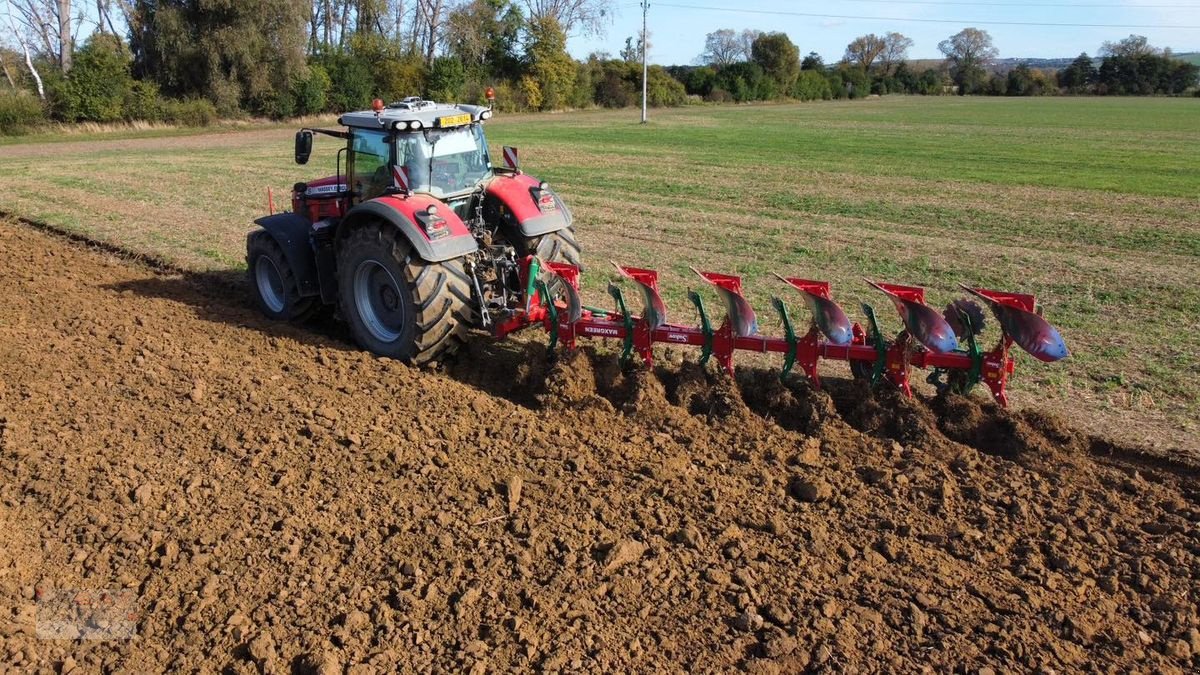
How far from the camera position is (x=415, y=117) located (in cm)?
648

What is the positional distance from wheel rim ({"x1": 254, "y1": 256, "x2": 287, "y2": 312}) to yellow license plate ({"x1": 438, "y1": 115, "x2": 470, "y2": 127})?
87.4 inches

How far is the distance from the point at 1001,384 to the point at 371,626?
3.57m

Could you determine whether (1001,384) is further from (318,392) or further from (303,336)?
(303,336)

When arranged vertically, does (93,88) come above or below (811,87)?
below

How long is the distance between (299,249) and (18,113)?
3113 centimetres

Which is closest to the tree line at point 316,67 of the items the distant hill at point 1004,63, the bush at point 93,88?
the bush at point 93,88

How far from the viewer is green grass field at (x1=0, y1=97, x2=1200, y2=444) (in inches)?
285

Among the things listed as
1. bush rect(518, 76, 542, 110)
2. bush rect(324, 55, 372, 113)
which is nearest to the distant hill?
bush rect(518, 76, 542, 110)

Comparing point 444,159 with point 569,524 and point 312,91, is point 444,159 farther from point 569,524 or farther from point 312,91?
point 312,91

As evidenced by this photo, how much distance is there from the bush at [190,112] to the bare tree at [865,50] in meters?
83.6

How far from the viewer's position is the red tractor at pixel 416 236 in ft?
20.0

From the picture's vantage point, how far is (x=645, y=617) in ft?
11.4

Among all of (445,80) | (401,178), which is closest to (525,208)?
(401,178)

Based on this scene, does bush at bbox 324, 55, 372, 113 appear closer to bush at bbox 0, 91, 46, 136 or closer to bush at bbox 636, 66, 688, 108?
bush at bbox 0, 91, 46, 136
